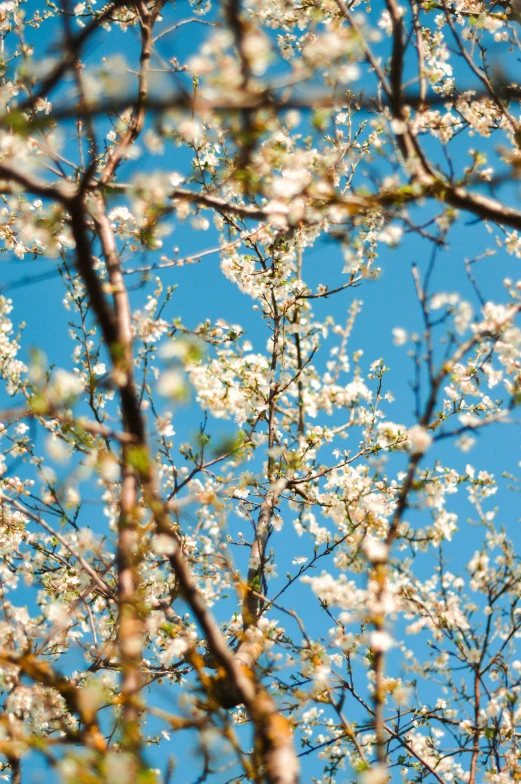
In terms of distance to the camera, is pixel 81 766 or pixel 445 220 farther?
pixel 445 220

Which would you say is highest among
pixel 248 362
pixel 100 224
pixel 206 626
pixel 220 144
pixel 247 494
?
pixel 220 144

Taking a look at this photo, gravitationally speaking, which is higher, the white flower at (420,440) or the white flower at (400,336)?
the white flower at (400,336)

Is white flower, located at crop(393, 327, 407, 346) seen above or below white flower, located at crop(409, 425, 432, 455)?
above

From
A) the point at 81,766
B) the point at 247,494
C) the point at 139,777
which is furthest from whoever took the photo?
the point at 247,494

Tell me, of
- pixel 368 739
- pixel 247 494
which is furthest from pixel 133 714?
pixel 368 739

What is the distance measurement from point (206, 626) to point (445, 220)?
1948 millimetres

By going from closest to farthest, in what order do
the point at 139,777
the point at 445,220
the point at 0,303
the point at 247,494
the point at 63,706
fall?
1. the point at 139,777
2. the point at 445,220
3. the point at 63,706
4. the point at 247,494
5. the point at 0,303

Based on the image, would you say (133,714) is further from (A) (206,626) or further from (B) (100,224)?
(B) (100,224)

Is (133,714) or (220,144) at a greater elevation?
(220,144)

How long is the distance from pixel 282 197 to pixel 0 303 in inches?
154

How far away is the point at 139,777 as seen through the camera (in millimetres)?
1211

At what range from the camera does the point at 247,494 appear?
478 centimetres

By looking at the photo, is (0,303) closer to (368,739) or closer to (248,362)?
(248,362)

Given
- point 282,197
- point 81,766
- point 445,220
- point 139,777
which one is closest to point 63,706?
point 81,766
